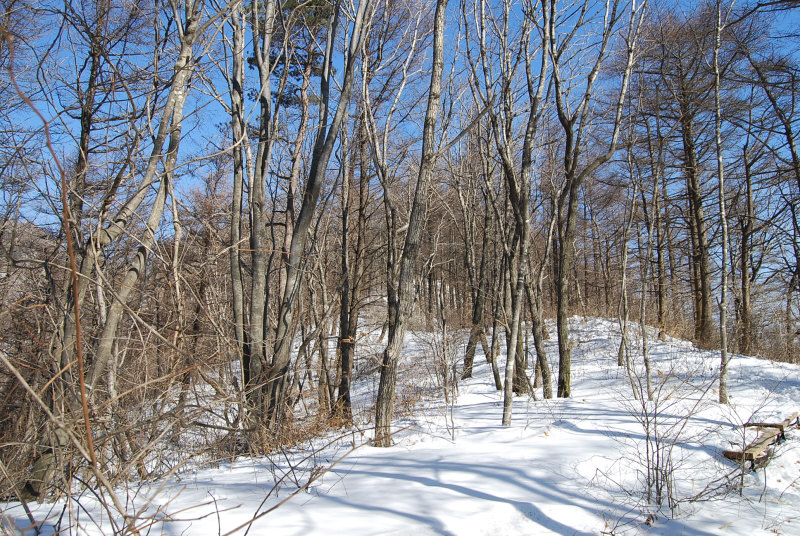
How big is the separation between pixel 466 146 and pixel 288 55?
312 inches

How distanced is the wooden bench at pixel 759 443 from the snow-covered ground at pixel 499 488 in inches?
4.9

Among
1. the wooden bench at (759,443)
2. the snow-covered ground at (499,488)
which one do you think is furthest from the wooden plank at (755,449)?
the snow-covered ground at (499,488)

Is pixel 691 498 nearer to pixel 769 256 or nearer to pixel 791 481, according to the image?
pixel 791 481

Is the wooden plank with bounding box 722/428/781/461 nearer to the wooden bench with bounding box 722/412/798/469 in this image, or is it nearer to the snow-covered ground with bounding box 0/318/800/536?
the wooden bench with bounding box 722/412/798/469

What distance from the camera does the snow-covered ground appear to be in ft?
9.68

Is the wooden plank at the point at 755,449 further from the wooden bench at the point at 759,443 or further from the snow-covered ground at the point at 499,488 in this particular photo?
the snow-covered ground at the point at 499,488

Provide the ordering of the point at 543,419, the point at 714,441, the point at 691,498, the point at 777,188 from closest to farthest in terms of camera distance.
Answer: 1. the point at 691,498
2. the point at 714,441
3. the point at 543,419
4. the point at 777,188

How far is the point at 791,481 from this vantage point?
4520 millimetres

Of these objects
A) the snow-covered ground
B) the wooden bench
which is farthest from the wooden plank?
the snow-covered ground

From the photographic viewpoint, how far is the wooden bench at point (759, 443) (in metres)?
4.22

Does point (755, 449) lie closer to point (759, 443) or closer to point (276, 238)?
point (759, 443)

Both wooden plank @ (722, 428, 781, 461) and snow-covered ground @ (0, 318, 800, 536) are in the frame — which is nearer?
snow-covered ground @ (0, 318, 800, 536)

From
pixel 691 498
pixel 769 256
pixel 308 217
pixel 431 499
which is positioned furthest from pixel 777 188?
pixel 431 499

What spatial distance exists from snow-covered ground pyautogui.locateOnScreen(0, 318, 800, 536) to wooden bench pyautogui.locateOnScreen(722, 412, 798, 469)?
125 mm
